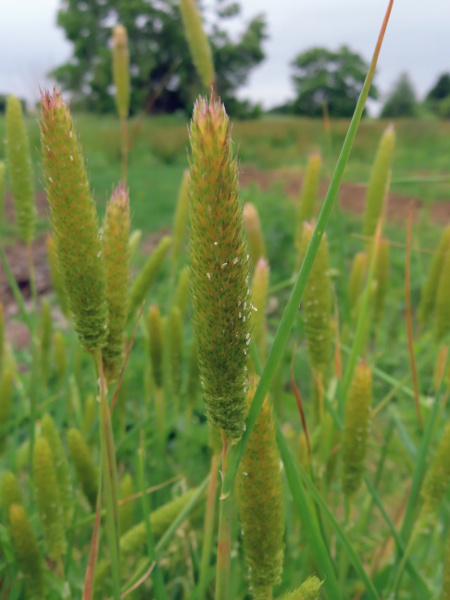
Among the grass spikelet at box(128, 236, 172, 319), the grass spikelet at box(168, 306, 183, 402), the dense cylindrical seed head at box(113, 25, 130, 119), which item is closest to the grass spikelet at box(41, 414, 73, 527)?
the grass spikelet at box(128, 236, 172, 319)

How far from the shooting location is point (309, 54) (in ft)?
112

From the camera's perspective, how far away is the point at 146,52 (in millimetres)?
21281

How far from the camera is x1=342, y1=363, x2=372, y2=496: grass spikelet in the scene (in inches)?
29.5

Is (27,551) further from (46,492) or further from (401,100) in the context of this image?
(401,100)

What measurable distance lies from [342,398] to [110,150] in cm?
1238

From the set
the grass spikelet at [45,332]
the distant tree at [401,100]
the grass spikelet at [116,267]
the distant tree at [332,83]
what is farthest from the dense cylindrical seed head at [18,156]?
the distant tree at [401,100]

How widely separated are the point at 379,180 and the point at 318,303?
0.44 metres

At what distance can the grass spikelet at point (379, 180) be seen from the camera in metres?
1.09

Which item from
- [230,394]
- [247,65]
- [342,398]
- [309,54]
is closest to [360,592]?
[342,398]

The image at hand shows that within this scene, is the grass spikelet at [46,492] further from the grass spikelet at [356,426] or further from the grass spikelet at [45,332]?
the grass spikelet at [45,332]

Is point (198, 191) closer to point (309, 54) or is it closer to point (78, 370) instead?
point (78, 370)

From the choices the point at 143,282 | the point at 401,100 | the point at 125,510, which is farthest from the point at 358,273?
the point at 401,100

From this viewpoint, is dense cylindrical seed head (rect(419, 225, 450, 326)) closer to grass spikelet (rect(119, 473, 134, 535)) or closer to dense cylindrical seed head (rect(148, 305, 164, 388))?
dense cylindrical seed head (rect(148, 305, 164, 388))

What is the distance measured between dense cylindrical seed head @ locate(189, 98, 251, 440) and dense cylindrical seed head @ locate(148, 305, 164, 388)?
0.60 meters
